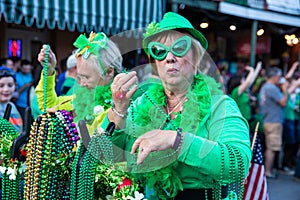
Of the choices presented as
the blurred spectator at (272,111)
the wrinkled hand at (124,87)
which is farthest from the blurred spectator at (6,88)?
the blurred spectator at (272,111)

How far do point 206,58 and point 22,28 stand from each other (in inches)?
250

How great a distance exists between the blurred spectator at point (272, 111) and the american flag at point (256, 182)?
3.56 metres

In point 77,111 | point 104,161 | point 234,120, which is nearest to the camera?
point 234,120

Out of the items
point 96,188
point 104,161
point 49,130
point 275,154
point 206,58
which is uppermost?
point 206,58

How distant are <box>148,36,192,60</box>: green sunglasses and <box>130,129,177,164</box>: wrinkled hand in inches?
16.0

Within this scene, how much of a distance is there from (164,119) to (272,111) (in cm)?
494

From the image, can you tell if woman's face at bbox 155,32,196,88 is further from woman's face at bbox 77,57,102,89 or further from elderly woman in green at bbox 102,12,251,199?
woman's face at bbox 77,57,102,89

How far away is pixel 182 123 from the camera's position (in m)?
1.53

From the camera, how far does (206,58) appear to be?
63.9 inches

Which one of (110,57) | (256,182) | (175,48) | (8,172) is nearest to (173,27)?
(175,48)

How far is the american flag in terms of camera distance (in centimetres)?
252

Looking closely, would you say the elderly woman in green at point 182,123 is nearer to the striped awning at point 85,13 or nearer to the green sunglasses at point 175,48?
the green sunglasses at point 175,48

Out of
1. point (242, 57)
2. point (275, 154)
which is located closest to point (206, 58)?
point (275, 154)

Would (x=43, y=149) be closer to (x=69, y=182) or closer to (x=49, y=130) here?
(x=49, y=130)
